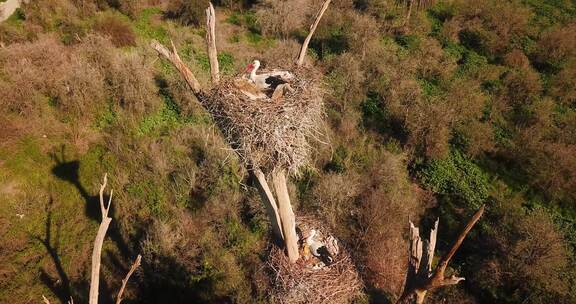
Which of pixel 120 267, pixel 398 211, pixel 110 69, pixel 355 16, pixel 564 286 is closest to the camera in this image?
pixel 564 286

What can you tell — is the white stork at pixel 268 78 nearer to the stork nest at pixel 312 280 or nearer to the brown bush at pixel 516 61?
the stork nest at pixel 312 280

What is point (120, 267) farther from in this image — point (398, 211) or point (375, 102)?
point (375, 102)

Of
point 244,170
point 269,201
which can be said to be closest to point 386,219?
point 269,201

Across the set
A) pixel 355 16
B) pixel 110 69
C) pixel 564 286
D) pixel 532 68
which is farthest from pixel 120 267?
pixel 532 68

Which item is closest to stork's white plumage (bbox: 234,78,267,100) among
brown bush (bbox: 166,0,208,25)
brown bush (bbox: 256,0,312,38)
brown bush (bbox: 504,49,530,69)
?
brown bush (bbox: 256,0,312,38)

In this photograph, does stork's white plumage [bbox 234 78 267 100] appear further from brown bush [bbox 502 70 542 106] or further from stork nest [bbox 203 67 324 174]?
brown bush [bbox 502 70 542 106]

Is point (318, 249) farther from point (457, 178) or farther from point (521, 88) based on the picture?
point (521, 88)
